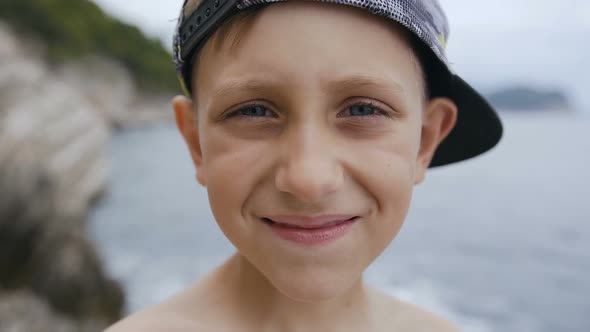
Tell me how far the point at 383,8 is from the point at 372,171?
242 millimetres

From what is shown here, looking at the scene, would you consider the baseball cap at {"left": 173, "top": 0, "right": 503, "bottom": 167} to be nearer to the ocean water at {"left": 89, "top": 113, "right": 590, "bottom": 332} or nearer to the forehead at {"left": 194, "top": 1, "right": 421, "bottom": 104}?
the forehead at {"left": 194, "top": 1, "right": 421, "bottom": 104}

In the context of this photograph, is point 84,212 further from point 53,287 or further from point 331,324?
point 331,324

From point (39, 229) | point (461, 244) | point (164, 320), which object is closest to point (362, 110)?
point (164, 320)

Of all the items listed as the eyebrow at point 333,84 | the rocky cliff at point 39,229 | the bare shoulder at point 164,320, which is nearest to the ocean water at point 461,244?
the rocky cliff at point 39,229

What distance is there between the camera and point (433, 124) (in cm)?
100

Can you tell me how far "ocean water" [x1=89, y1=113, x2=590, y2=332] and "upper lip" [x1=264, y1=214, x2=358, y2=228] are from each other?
7.23 ft

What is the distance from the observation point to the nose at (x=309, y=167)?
0.72 metres

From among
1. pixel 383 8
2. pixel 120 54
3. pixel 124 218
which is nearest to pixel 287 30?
pixel 383 8

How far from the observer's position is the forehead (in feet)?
2.37

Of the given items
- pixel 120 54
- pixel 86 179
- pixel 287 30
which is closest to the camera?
pixel 287 30

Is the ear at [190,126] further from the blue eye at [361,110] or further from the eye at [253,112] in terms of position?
the blue eye at [361,110]

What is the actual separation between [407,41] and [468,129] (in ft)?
1.30

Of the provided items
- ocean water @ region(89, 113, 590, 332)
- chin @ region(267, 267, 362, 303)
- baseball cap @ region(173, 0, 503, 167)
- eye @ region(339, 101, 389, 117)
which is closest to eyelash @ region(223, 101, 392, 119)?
eye @ region(339, 101, 389, 117)

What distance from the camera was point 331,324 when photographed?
1.05 metres
